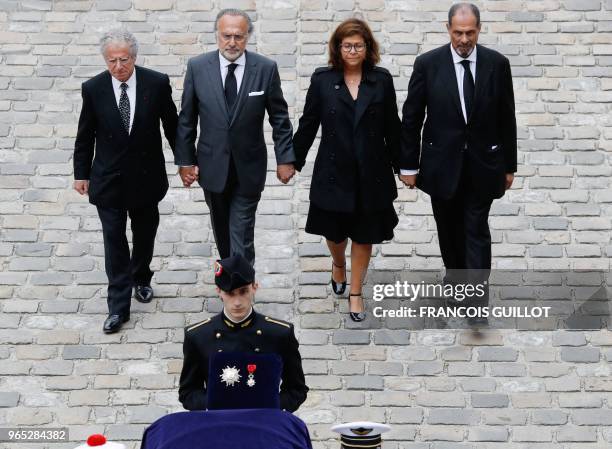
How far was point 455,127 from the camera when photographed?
351 inches

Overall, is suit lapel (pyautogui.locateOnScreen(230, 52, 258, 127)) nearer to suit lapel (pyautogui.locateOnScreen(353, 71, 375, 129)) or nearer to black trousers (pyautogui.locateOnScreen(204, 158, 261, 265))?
black trousers (pyautogui.locateOnScreen(204, 158, 261, 265))

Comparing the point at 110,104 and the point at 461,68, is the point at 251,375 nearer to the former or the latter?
the point at 110,104

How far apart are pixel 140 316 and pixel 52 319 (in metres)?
0.58

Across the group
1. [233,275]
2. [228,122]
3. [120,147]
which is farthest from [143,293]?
[233,275]

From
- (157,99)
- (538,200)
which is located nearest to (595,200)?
(538,200)

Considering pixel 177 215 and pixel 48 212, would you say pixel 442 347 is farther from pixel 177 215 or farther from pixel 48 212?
pixel 48 212

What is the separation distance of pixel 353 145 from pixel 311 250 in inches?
54.1

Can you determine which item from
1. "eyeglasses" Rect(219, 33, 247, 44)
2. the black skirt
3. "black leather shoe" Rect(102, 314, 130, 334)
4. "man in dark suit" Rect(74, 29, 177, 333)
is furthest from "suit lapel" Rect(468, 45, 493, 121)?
"black leather shoe" Rect(102, 314, 130, 334)

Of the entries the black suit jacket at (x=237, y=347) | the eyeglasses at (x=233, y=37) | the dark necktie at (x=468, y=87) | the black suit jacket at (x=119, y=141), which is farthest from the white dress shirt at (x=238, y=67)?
the black suit jacket at (x=237, y=347)

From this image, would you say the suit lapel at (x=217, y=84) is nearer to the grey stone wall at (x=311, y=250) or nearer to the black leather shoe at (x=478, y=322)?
the grey stone wall at (x=311, y=250)

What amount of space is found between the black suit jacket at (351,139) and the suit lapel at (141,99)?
0.99 meters

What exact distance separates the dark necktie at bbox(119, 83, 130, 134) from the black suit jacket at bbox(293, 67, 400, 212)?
42.8 inches

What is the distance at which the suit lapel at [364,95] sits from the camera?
886 cm

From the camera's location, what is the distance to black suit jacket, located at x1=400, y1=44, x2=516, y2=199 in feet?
29.1
